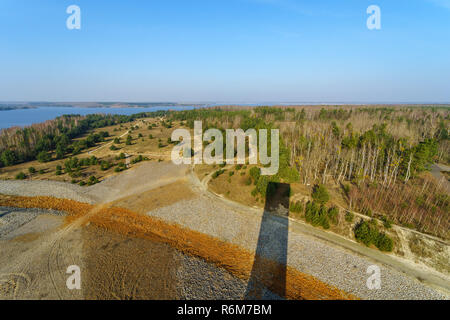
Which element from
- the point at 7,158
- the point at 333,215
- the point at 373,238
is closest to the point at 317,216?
the point at 333,215

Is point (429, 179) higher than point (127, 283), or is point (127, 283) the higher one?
point (429, 179)

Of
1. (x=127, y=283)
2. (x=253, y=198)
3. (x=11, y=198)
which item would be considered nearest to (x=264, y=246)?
(x=253, y=198)

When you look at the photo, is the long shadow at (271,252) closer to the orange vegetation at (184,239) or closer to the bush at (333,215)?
the orange vegetation at (184,239)

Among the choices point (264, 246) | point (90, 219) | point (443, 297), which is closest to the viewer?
point (443, 297)

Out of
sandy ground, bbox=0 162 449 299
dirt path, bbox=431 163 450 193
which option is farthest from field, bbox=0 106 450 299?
dirt path, bbox=431 163 450 193

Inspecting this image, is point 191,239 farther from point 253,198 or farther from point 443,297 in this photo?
point 443,297
